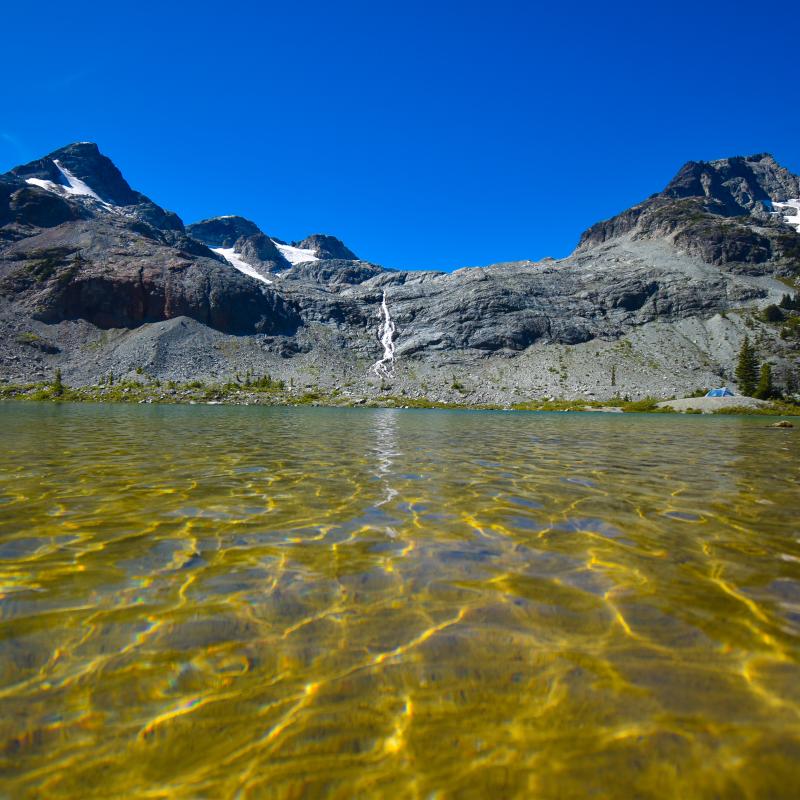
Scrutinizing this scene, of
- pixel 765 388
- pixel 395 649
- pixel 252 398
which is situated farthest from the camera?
pixel 765 388

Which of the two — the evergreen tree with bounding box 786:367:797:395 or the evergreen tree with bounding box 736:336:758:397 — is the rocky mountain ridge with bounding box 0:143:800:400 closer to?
the evergreen tree with bounding box 786:367:797:395

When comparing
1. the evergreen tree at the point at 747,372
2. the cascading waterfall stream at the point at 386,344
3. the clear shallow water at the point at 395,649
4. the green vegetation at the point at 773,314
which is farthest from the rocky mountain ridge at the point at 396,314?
the clear shallow water at the point at 395,649

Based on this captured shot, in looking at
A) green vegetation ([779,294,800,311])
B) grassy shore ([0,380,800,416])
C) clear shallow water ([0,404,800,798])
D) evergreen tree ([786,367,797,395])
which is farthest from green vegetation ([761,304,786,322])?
clear shallow water ([0,404,800,798])

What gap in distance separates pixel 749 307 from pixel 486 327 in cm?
7604

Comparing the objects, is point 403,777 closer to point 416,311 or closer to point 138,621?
point 138,621

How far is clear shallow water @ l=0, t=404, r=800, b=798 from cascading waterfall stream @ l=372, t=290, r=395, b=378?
120m

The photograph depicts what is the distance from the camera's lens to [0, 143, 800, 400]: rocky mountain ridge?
117 m

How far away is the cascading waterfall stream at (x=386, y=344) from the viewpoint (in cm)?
13038

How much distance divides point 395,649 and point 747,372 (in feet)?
417

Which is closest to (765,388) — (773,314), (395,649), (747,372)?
(747,372)

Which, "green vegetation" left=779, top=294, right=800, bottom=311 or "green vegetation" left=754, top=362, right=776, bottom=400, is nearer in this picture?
"green vegetation" left=754, top=362, right=776, bottom=400

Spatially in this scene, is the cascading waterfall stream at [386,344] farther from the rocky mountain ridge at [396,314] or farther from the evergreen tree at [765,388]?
the evergreen tree at [765,388]

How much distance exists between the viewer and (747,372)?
10462cm

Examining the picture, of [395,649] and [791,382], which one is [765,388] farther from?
[395,649]
